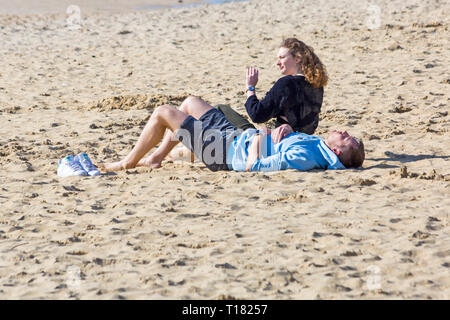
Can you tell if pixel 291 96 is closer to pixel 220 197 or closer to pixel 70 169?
pixel 220 197

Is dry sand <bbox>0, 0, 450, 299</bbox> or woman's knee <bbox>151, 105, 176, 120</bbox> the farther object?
woman's knee <bbox>151, 105, 176, 120</bbox>

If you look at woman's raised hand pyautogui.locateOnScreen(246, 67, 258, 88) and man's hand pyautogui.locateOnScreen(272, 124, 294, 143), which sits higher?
woman's raised hand pyautogui.locateOnScreen(246, 67, 258, 88)

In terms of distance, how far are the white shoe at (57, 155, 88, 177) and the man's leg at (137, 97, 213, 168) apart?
53 cm

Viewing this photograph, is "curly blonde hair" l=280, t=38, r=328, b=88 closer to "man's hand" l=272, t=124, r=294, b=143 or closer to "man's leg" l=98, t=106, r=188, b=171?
"man's hand" l=272, t=124, r=294, b=143

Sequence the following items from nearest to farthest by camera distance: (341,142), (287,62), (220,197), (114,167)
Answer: (220,197) < (341,142) < (287,62) < (114,167)

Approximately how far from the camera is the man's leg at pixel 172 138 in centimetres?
582

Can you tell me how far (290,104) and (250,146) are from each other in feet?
1.55

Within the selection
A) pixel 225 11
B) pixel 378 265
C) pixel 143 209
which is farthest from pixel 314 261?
pixel 225 11

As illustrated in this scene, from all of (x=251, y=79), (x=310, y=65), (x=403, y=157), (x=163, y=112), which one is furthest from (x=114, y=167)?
(x=403, y=157)

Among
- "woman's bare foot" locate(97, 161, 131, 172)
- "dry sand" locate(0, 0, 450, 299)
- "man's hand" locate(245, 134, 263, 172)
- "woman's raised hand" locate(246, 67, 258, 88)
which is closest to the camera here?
"dry sand" locate(0, 0, 450, 299)

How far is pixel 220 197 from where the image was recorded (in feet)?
16.8

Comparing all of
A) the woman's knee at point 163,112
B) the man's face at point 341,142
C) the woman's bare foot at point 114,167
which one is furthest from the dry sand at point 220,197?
the woman's knee at point 163,112

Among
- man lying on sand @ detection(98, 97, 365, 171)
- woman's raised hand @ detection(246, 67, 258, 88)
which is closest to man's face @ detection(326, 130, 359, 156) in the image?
man lying on sand @ detection(98, 97, 365, 171)

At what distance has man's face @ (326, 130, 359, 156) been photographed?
5520 millimetres
